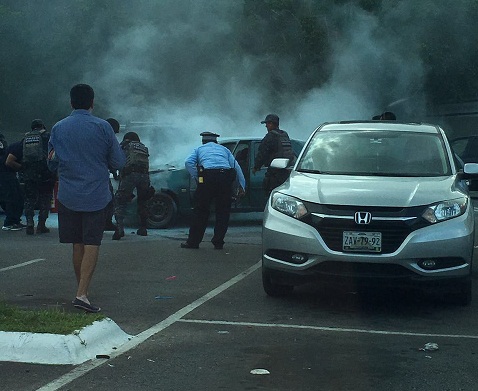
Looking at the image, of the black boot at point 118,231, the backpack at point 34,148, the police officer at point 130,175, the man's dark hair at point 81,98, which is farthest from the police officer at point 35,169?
the man's dark hair at point 81,98

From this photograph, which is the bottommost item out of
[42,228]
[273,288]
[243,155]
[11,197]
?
[42,228]

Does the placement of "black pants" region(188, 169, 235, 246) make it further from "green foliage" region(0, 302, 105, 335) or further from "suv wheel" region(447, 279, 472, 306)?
"green foliage" region(0, 302, 105, 335)

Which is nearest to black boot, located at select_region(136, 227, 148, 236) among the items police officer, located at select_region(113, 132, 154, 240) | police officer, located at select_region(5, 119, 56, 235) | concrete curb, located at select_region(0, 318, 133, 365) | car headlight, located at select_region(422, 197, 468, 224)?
police officer, located at select_region(113, 132, 154, 240)

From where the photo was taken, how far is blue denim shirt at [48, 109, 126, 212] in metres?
7.33

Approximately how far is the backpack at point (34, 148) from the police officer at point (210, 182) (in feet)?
9.22

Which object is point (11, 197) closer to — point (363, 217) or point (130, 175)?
point (130, 175)

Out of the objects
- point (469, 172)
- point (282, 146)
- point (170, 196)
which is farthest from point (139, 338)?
point (170, 196)

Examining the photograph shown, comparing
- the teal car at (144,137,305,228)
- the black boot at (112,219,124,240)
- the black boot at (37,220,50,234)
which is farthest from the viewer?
the teal car at (144,137,305,228)

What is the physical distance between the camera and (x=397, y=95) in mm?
25859

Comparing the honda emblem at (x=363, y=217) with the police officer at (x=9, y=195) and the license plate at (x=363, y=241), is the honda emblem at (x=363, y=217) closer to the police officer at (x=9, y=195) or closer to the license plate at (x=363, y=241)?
the license plate at (x=363, y=241)

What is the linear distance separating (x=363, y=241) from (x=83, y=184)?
2148 millimetres

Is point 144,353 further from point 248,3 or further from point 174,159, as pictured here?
point 248,3

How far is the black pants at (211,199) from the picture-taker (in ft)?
38.8

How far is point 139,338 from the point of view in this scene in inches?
258
